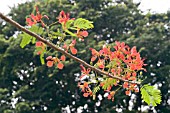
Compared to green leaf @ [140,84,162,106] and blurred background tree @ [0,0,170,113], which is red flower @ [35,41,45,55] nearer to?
green leaf @ [140,84,162,106]

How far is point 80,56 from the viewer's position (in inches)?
323

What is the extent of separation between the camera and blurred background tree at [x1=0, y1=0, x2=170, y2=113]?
327 inches

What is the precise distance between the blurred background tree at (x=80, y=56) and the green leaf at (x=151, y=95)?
717 cm

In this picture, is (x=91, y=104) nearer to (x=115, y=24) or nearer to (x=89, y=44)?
(x=89, y=44)

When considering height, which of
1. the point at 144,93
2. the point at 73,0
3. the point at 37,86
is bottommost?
the point at 144,93

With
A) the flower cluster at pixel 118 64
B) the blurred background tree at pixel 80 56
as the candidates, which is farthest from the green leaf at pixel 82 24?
the blurred background tree at pixel 80 56

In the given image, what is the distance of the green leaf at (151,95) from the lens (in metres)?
0.86

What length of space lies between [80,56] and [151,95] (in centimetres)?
733

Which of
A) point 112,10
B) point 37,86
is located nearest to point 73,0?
point 112,10

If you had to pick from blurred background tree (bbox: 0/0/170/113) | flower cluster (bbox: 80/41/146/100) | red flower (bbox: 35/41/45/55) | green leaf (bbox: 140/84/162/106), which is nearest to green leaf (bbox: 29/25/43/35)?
red flower (bbox: 35/41/45/55)

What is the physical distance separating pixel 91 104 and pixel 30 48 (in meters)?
1.98

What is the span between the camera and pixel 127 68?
2.91 feet

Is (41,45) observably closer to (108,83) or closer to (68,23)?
(68,23)

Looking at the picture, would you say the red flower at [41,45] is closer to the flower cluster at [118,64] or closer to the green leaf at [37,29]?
the green leaf at [37,29]
